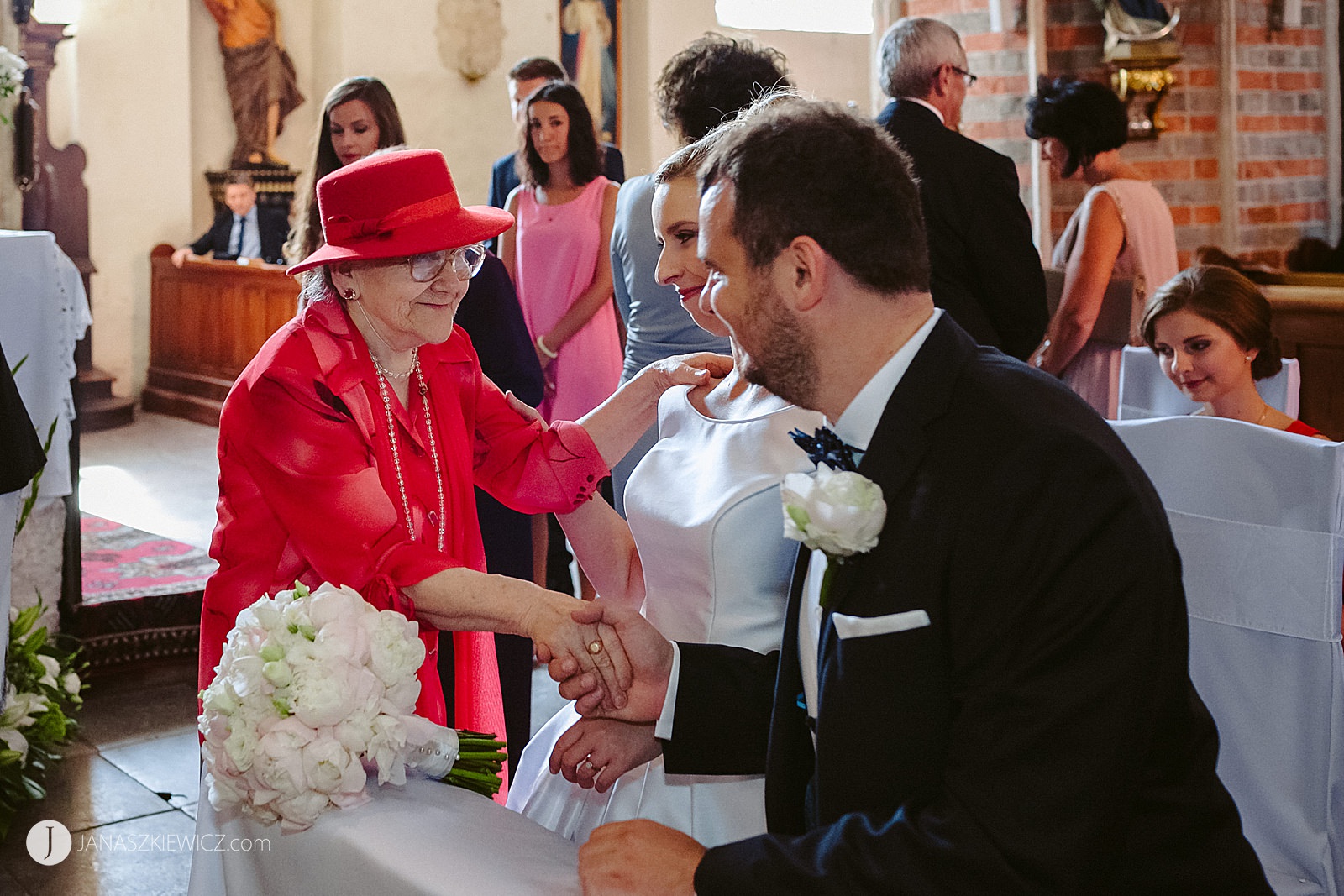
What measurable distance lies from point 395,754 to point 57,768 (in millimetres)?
2687

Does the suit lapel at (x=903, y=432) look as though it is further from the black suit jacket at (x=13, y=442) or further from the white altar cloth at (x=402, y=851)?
the black suit jacket at (x=13, y=442)

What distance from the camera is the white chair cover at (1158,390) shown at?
3512 millimetres

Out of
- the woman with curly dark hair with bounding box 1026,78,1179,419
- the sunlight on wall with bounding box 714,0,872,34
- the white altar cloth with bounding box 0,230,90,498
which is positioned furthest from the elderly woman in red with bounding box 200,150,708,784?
the sunlight on wall with bounding box 714,0,872,34

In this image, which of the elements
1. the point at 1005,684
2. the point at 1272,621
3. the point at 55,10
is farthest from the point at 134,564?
the point at 55,10

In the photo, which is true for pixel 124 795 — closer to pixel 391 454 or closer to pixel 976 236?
pixel 391 454

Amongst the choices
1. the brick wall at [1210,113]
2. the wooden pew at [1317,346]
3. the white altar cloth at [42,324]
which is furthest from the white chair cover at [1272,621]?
the brick wall at [1210,113]

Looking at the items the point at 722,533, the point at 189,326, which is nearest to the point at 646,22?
the point at 189,326

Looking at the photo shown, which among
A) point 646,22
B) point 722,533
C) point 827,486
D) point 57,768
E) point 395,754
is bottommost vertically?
point 57,768

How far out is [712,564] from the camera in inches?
75.4

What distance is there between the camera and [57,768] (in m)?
3.83

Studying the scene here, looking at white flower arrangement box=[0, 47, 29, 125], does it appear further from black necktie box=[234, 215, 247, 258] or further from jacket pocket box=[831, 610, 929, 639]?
black necktie box=[234, 215, 247, 258]

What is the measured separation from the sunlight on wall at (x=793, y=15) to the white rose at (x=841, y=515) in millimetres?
12832

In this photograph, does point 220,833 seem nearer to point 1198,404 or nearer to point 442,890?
point 442,890

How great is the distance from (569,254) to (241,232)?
298 inches
